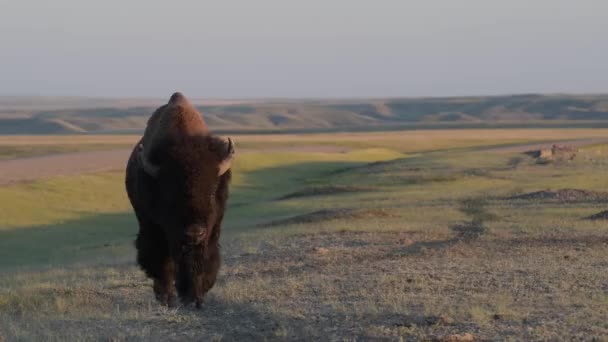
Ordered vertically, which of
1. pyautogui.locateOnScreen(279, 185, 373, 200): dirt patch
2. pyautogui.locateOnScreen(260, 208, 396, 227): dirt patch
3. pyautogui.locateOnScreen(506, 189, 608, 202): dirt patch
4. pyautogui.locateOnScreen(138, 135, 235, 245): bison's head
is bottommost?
pyautogui.locateOnScreen(279, 185, 373, 200): dirt patch

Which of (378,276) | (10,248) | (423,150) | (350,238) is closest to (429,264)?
(378,276)

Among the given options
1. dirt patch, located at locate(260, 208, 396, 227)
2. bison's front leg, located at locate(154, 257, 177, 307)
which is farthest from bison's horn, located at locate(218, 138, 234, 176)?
dirt patch, located at locate(260, 208, 396, 227)

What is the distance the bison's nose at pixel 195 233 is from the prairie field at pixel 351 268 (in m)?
0.89

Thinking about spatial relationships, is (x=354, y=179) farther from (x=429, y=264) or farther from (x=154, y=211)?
(x=154, y=211)

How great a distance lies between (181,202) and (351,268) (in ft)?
14.2

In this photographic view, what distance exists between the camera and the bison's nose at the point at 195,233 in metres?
11.3

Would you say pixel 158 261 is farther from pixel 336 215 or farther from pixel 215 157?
pixel 336 215

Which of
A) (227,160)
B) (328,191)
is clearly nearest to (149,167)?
(227,160)

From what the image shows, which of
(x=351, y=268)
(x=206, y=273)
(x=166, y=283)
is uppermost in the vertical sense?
(x=206, y=273)

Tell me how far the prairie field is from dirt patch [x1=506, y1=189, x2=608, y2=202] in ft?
0.24

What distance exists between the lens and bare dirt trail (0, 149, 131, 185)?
151 ft

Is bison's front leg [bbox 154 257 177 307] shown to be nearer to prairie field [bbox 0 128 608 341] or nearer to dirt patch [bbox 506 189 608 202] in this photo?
prairie field [bbox 0 128 608 341]

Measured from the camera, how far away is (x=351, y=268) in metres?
15.0

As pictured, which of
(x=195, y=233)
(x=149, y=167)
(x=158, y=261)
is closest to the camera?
(x=195, y=233)
